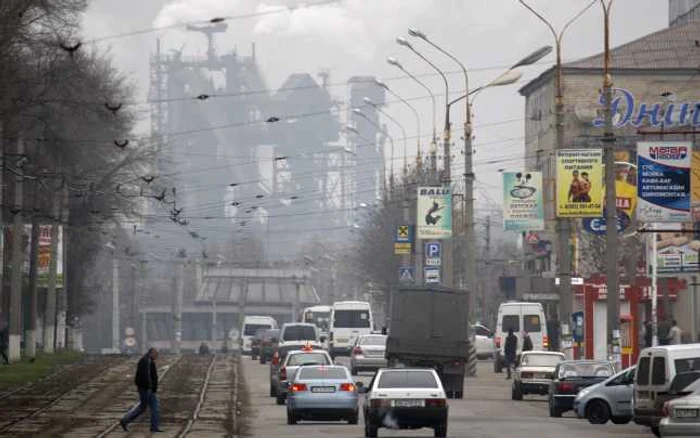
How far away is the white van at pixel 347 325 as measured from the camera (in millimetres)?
76281

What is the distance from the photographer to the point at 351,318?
77438 mm

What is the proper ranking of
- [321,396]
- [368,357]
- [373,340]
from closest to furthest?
[321,396] → [368,357] → [373,340]

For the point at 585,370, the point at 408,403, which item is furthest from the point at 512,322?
the point at 408,403

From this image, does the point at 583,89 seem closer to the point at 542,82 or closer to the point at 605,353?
the point at 542,82

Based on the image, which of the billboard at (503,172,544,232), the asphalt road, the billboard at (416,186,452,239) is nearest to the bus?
the billboard at (416,186,452,239)

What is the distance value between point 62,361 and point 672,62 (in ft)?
164

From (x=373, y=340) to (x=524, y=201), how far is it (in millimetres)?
12210

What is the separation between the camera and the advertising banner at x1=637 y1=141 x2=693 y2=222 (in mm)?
39250

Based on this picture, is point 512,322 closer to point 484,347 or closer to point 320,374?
point 484,347

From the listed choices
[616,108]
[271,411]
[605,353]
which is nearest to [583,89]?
[616,108]

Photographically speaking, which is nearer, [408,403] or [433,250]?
[408,403]

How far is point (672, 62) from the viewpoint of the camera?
109 m

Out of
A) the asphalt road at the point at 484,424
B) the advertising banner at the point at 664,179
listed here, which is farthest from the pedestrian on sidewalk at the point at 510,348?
the advertising banner at the point at 664,179

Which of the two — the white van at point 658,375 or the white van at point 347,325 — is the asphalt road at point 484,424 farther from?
the white van at point 347,325
